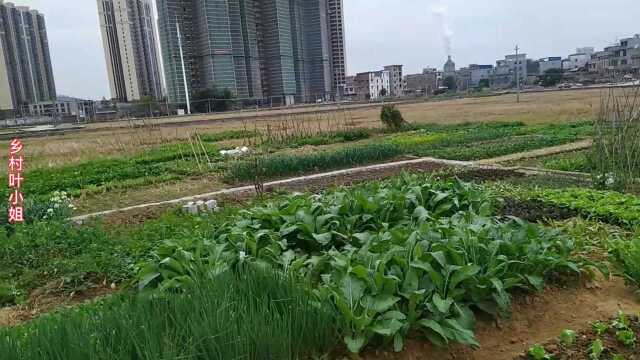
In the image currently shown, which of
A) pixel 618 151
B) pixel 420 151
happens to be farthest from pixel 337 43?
pixel 618 151

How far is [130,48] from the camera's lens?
9425cm

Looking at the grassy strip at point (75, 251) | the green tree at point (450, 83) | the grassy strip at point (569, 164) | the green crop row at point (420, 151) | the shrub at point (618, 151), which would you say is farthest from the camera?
the green tree at point (450, 83)

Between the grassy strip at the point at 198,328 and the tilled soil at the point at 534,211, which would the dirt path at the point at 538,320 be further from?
the tilled soil at the point at 534,211

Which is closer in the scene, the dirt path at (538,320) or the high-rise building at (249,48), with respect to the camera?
the dirt path at (538,320)

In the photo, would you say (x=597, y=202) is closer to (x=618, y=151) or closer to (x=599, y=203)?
(x=599, y=203)

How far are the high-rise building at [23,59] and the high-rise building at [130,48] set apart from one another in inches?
442

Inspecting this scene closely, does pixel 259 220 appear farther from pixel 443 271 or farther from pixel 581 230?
pixel 581 230

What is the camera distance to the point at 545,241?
12.2 feet

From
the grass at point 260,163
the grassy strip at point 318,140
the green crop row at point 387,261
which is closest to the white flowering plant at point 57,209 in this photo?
the grass at point 260,163

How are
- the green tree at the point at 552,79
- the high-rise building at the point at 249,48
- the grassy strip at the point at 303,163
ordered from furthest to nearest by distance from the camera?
the green tree at the point at 552,79
the high-rise building at the point at 249,48
the grassy strip at the point at 303,163

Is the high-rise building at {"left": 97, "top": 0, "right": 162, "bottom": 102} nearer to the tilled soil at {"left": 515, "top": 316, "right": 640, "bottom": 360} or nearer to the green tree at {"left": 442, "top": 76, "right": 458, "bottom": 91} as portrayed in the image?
the green tree at {"left": 442, "top": 76, "right": 458, "bottom": 91}

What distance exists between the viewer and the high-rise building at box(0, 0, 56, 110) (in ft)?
279

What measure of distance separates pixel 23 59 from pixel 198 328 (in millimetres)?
103294

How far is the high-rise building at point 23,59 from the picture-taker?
85.2m
